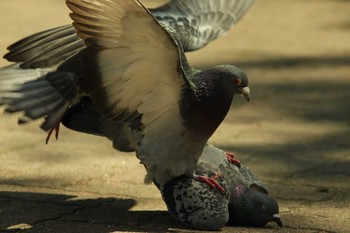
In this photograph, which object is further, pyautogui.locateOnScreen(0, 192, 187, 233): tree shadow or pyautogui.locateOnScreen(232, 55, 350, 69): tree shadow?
pyautogui.locateOnScreen(232, 55, 350, 69): tree shadow

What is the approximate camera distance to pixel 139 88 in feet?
15.9

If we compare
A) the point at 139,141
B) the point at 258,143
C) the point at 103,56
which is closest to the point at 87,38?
the point at 103,56

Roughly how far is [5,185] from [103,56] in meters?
1.33

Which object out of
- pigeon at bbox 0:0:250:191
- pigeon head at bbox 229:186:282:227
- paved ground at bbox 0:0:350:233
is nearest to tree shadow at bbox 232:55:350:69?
paved ground at bbox 0:0:350:233

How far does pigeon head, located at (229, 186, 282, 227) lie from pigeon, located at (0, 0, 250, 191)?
160 mm

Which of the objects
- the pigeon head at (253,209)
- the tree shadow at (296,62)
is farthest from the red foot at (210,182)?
the tree shadow at (296,62)

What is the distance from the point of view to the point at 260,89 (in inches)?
330

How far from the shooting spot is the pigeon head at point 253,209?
498cm

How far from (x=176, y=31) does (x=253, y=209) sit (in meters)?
1.33

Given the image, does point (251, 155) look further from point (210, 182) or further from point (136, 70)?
point (136, 70)

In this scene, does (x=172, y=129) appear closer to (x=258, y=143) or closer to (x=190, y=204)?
(x=190, y=204)

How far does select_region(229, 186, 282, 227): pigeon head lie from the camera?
4.98 m

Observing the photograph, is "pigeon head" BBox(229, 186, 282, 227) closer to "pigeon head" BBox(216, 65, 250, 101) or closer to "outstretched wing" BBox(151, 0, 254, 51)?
"pigeon head" BBox(216, 65, 250, 101)

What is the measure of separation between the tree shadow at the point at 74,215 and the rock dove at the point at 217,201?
14 centimetres
